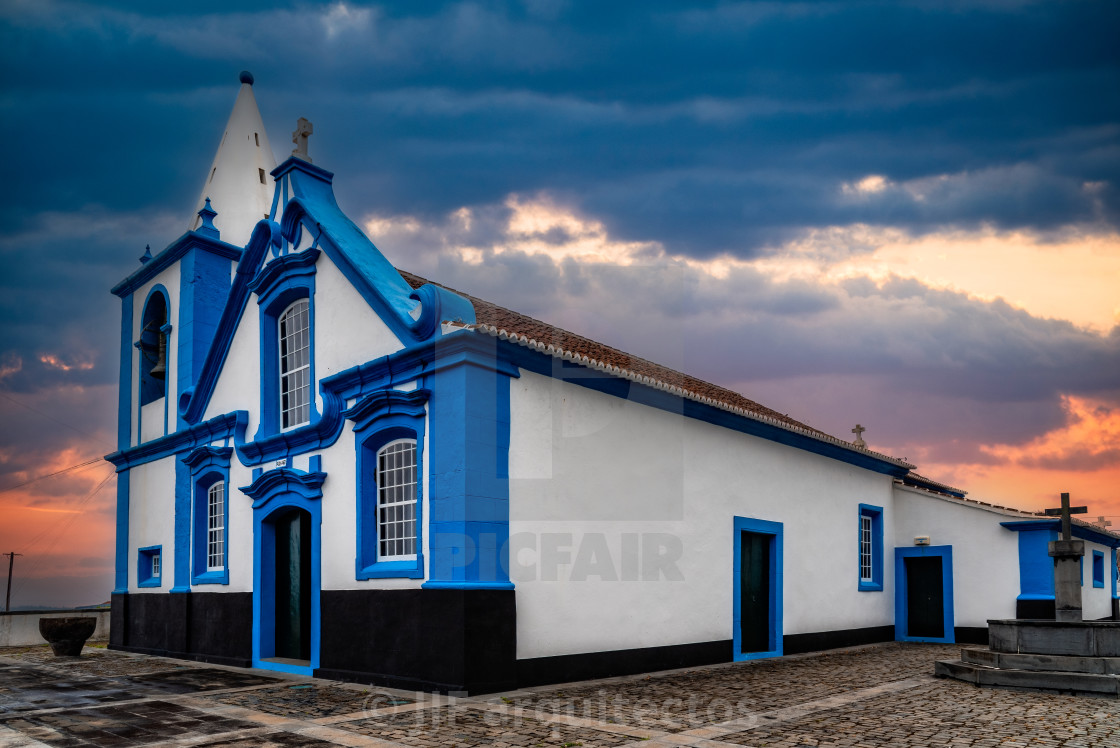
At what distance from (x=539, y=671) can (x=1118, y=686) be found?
6.77 m

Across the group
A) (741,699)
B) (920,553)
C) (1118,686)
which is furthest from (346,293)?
(920,553)

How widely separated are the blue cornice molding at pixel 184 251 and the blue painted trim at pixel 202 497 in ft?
15.3

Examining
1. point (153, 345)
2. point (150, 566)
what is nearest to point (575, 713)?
point (150, 566)

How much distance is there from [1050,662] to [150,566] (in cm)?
1634

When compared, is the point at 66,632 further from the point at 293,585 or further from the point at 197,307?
the point at 197,307

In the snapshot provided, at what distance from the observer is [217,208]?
1875 cm

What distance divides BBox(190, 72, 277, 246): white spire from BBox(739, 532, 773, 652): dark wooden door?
12.3 m

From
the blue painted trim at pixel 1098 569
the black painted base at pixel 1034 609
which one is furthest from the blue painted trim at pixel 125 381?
the blue painted trim at pixel 1098 569

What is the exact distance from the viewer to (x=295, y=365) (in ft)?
44.5

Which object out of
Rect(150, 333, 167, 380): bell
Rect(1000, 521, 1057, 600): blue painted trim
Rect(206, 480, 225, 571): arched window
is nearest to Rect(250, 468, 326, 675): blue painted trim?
Rect(206, 480, 225, 571): arched window

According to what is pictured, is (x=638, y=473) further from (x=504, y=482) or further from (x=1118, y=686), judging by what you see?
(x=1118, y=686)

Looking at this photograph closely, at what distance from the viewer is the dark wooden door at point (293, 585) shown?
12711 millimetres

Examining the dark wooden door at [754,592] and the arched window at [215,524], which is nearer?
the dark wooden door at [754,592]

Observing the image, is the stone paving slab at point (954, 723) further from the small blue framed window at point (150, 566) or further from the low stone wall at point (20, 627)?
the low stone wall at point (20, 627)
